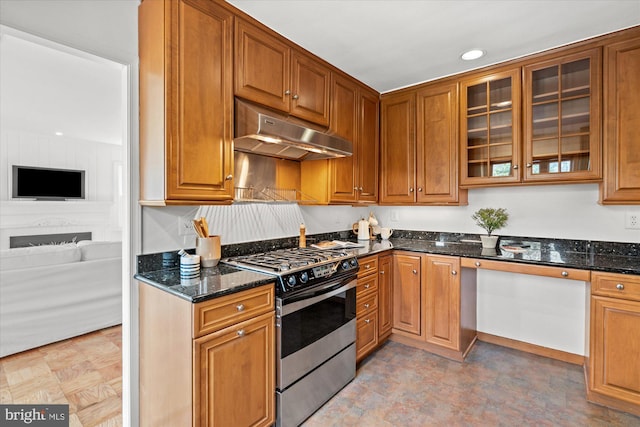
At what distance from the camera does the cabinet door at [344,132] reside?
269 cm

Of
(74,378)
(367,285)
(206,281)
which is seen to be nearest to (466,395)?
(367,285)

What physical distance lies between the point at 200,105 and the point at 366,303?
6.23ft

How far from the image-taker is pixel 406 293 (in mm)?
2824

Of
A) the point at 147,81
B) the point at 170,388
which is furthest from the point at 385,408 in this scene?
the point at 147,81

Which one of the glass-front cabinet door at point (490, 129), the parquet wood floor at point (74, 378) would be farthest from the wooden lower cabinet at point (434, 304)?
the parquet wood floor at point (74, 378)

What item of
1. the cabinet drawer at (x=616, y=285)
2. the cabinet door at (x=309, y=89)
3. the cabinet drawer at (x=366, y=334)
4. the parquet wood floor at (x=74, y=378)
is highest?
the cabinet door at (x=309, y=89)

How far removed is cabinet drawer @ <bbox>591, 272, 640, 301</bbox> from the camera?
187 centimetres

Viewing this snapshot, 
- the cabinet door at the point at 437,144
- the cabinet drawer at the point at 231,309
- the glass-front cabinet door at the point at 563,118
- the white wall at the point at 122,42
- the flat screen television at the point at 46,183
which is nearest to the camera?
the cabinet drawer at the point at 231,309

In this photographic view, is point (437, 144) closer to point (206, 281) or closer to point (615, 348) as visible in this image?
point (615, 348)

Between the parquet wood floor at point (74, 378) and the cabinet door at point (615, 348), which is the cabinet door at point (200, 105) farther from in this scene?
the cabinet door at point (615, 348)

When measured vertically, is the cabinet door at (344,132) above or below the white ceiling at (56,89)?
below

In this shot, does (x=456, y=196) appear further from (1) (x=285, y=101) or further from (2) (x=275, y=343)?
(2) (x=275, y=343)

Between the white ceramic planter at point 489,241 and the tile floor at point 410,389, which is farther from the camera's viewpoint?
the white ceramic planter at point 489,241

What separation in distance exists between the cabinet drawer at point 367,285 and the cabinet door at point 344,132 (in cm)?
73
